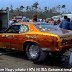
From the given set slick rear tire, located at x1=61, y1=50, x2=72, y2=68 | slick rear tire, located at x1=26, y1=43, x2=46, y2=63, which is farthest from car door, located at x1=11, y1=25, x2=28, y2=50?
slick rear tire, located at x1=61, y1=50, x2=72, y2=68

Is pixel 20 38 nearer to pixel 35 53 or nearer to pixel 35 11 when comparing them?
pixel 35 53

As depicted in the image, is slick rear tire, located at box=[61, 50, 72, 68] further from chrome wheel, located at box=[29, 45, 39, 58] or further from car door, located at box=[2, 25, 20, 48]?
car door, located at box=[2, 25, 20, 48]

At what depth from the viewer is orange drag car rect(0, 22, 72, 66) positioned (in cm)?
981

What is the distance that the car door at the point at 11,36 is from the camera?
11195 millimetres

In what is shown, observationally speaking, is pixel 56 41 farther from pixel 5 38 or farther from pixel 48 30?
pixel 5 38

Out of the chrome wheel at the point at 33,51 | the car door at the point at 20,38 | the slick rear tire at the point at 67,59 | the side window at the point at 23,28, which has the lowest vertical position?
the slick rear tire at the point at 67,59

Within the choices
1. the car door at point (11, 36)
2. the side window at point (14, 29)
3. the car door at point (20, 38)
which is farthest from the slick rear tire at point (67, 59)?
the side window at point (14, 29)

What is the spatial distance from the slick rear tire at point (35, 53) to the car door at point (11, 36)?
30.6 inches

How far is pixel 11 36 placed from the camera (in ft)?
37.1

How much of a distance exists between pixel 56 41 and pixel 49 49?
412mm

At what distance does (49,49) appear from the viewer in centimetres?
989

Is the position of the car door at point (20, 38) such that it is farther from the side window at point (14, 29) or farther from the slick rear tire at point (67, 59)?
the slick rear tire at point (67, 59)

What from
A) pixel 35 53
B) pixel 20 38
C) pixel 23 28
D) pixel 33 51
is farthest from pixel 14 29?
pixel 35 53

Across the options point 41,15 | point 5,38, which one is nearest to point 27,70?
point 5,38
